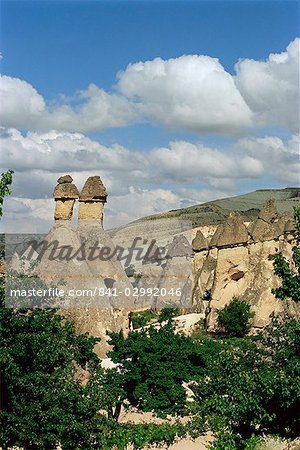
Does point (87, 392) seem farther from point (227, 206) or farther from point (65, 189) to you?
point (227, 206)

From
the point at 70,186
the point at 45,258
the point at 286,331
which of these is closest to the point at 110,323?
the point at 45,258

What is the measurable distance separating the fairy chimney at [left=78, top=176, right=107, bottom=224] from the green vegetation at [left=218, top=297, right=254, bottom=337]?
33.8ft

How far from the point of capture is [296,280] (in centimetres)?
965

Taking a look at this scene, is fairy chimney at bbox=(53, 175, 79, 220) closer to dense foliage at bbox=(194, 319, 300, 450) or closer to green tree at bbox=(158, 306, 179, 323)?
green tree at bbox=(158, 306, 179, 323)

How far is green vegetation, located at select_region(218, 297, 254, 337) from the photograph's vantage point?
29784 millimetres

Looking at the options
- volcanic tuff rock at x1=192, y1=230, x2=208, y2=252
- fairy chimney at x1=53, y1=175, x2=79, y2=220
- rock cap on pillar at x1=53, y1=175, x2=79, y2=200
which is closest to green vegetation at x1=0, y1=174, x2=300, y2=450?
fairy chimney at x1=53, y1=175, x2=79, y2=220

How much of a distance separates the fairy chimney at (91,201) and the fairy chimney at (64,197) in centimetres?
47

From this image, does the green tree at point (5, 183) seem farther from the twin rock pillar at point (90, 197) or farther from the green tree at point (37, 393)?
the twin rock pillar at point (90, 197)

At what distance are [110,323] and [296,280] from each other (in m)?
11.2

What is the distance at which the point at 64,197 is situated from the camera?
22141 mm

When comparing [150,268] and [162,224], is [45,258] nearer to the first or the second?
[150,268]

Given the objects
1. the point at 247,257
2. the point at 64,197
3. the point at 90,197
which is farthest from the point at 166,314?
the point at 247,257

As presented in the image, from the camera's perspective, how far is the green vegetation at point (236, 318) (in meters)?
29.8

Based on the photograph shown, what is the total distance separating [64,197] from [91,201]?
43.5 inches
